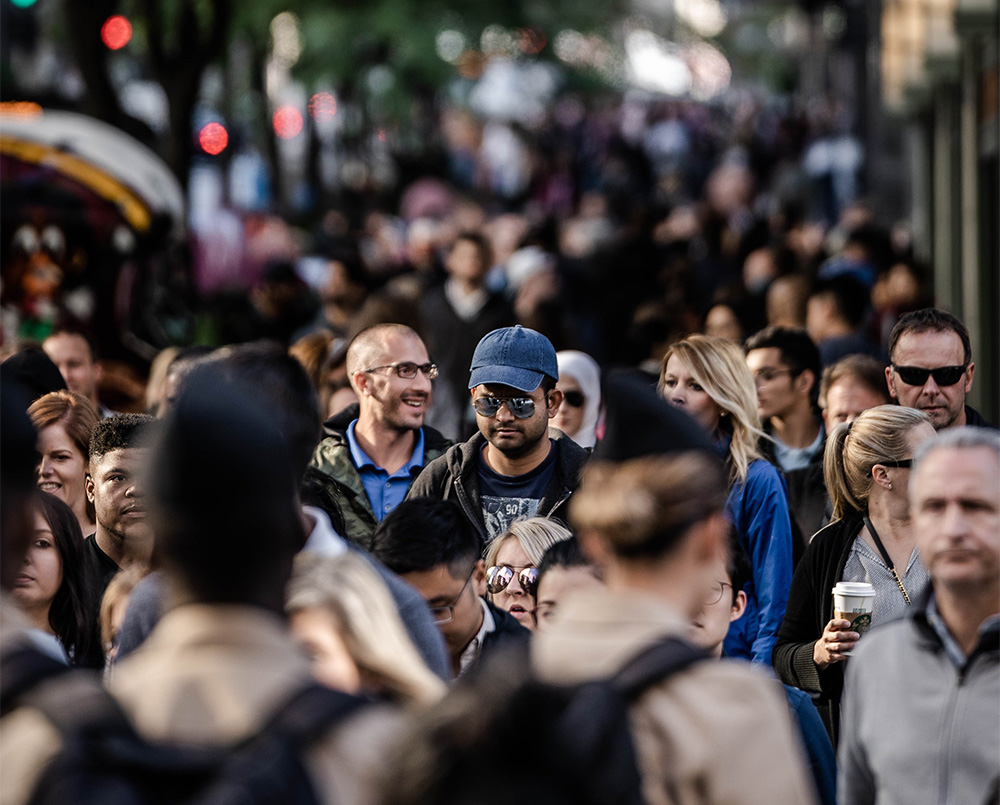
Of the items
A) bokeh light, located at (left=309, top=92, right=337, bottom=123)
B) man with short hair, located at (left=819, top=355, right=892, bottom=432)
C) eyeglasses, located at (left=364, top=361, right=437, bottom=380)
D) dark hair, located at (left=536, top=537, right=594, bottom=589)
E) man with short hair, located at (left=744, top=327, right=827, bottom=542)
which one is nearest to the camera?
dark hair, located at (left=536, top=537, right=594, bottom=589)

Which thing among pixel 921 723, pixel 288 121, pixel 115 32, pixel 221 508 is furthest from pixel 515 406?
pixel 288 121

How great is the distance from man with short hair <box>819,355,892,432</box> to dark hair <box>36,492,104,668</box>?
327 centimetres

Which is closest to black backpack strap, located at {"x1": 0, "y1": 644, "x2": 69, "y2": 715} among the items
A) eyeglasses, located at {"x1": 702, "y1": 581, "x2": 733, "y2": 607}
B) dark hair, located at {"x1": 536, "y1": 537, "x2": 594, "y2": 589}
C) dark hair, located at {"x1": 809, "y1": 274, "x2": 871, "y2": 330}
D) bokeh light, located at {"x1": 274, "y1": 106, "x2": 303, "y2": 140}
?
dark hair, located at {"x1": 536, "y1": 537, "x2": 594, "y2": 589}

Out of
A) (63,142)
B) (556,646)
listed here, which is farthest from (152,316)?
(556,646)

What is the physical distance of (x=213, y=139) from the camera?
25.5 meters

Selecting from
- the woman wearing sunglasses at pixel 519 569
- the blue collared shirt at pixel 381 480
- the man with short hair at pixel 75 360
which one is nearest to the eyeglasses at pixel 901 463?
the woman wearing sunglasses at pixel 519 569

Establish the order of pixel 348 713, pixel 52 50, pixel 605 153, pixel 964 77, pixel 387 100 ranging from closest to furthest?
pixel 348 713 < pixel 964 77 < pixel 387 100 < pixel 605 153 < pixel 52 50

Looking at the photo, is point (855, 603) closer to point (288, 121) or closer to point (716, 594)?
point (716, 594)

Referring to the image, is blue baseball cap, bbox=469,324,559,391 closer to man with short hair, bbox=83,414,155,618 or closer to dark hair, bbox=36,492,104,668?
man with short hair, bbox=83,414,155,618

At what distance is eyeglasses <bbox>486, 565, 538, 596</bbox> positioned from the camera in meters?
5.16

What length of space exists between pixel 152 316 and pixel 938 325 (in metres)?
8.73

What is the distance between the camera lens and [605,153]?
31.0 m

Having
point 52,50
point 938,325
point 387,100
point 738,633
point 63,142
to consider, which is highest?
point 52,50

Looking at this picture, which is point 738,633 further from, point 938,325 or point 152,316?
point 152,316
